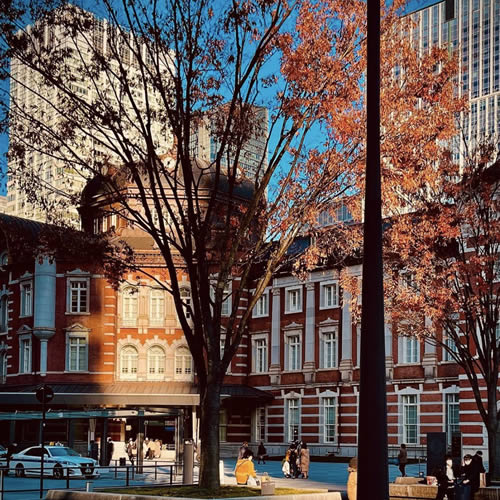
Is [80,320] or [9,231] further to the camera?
[80,320]

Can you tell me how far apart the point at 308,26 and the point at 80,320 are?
42.1m

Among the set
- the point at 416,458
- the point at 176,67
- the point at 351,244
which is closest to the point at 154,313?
the point at 416,458

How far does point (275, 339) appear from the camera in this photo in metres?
61.0

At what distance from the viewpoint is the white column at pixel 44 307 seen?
195 ft

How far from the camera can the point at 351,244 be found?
952 inches

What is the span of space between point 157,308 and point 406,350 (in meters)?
16.9

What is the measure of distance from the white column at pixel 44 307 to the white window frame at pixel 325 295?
1685 cm

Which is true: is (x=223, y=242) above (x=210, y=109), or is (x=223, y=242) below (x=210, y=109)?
below

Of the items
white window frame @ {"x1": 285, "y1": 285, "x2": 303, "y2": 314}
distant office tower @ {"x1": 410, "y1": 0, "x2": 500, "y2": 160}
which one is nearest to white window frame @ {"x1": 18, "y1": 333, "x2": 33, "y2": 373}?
white window frame @ {"x1": 285, "y1": 285, "x2": 303, "y2": 314}

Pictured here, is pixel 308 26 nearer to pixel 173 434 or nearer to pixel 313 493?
pixel 313 493

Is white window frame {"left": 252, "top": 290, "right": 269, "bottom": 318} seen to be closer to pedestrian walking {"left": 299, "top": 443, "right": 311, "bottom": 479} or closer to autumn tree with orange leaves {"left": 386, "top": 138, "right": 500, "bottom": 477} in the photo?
pedestrian walking {"left": 299, "top": 443, "right": 311, "bottom": 479}

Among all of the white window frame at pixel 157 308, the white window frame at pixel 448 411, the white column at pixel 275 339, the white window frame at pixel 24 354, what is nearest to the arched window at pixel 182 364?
the white window frame at pixel 157 308

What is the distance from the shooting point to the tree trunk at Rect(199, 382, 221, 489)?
2080cm

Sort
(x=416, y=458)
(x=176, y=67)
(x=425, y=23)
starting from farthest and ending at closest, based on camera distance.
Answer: (x=425, y=23) < (x=416, y=458) < (x=176, y=67)
